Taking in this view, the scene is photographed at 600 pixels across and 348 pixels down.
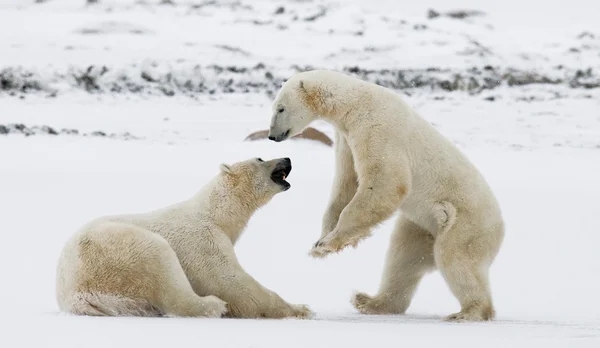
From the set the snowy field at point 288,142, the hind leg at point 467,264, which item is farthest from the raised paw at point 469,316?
the snowy field at point 288,142

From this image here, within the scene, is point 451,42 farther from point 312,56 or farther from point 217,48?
point 217,48

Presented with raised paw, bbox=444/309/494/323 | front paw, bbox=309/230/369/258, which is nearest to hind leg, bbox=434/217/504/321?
raised paw, bbox=444/309/494/323

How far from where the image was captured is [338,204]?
5.89 m

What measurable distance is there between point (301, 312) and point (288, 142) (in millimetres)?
6748

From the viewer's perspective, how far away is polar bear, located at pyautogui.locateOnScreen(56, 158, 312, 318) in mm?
4707

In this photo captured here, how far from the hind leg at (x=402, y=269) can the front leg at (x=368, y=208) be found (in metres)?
0.67

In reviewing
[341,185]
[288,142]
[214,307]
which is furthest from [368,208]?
[288,142]

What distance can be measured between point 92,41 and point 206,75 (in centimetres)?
328

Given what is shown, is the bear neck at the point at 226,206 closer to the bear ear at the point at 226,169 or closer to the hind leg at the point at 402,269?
the bear ear at the point at 226,169

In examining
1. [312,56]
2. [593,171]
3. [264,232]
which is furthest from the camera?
[312,56]

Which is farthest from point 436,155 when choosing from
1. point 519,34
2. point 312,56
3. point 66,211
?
point 519,34

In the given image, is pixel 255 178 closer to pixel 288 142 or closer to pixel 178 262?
pixel 178 262

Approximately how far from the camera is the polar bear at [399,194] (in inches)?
212

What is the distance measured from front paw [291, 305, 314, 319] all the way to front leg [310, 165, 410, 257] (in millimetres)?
376
